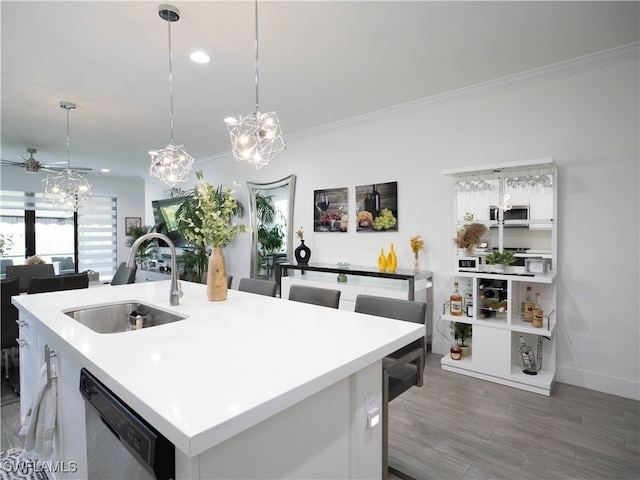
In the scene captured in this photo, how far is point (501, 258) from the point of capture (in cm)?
311

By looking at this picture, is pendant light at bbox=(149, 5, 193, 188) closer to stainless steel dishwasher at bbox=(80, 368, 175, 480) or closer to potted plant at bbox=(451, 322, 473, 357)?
stainless steel dishwasher at bbox=(80, 368, 175, 480)

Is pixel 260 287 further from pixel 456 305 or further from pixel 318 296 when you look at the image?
pixel 456 305

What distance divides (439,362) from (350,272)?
4.20 feet

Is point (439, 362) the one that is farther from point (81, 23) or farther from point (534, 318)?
point (81, 23)

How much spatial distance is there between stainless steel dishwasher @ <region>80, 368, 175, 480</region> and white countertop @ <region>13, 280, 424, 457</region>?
5cm

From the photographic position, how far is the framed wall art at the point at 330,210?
4.48 meters

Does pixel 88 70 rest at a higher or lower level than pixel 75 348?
higher

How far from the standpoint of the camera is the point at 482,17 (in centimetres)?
229

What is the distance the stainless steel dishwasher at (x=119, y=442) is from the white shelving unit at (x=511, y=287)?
2.89 m

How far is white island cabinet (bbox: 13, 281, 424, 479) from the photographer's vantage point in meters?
0.85

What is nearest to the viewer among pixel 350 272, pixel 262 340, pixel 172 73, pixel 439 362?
pixel 262 340

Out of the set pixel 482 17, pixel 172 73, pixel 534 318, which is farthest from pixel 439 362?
pixel 172 73

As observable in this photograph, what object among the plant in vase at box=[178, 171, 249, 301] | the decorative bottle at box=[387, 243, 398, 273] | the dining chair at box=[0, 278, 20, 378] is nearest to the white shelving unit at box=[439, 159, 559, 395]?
the decorative bottle at box=[387, 243, 398, 273]

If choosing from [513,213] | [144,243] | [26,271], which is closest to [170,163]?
[513,213]
